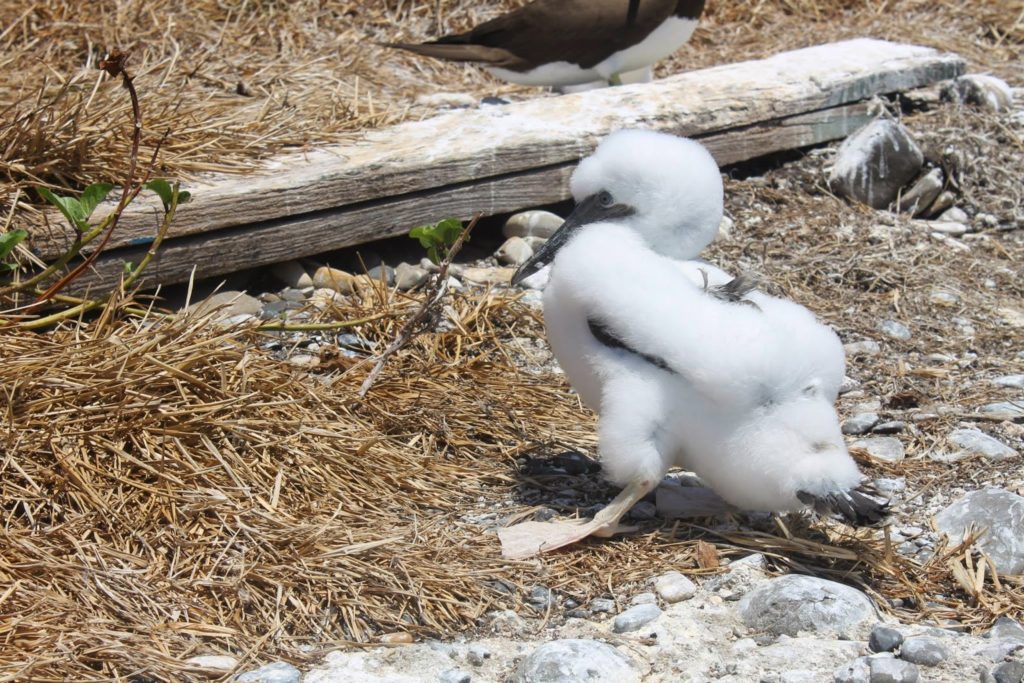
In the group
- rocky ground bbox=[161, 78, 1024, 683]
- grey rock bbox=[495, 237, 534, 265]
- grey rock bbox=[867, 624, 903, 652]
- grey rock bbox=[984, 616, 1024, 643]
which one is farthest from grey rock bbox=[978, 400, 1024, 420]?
grey rock bbox=[495, 237, 534, 265]

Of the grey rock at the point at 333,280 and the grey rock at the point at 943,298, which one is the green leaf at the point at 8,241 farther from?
the grey rock at the point at 943,298

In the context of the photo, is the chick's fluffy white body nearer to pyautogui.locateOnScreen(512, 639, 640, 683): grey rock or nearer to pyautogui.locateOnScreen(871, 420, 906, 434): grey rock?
pyautogui.locateOnScreen(512, 639, 640, 683): grey rock

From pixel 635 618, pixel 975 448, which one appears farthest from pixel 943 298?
pixel 635 618

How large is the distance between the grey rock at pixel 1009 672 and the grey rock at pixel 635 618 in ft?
2.71

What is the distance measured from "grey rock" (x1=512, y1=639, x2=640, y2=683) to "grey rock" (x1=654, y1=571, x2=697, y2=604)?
1.08 ft

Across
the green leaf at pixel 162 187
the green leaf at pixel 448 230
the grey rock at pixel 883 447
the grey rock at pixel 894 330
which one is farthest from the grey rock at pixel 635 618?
the grey rock at pixel 894 330

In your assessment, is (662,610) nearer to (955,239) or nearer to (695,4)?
(955,239)

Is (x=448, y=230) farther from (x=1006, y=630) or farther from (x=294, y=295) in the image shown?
(x=1006, y=630)

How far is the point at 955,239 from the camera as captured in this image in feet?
20.4

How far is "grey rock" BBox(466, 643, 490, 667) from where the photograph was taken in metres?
3.05

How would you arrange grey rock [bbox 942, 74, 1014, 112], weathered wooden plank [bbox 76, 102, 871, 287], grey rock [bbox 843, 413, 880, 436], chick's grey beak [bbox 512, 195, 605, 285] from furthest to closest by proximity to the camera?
1. grey rock [bbox 942, 74, 1014, 112]
2. weathered wooden plank [bbox 76, 102, 871, 287]
3. grey rock [bbox 843, 413, 880, 436]
4. chick's grey beak [bbox 512, 195, 605, 285]

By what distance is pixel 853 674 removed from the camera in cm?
290

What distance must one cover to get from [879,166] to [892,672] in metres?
4.10

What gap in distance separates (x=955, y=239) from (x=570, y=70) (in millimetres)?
2363
